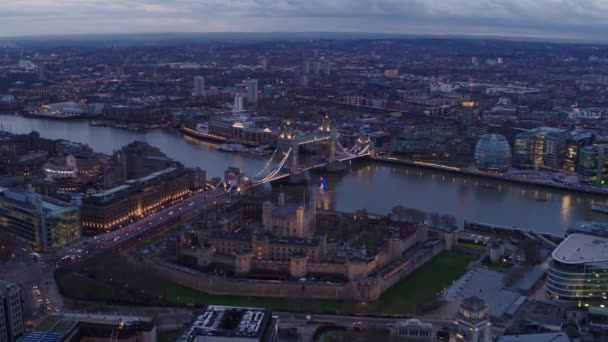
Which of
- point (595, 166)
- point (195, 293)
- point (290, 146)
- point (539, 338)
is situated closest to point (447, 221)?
point (195, 293)

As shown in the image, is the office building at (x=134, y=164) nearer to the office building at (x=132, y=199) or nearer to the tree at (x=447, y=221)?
the office building at (x=132, y=199)

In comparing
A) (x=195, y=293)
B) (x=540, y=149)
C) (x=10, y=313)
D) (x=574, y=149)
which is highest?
(x=574, y=149)

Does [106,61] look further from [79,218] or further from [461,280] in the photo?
[461,280]

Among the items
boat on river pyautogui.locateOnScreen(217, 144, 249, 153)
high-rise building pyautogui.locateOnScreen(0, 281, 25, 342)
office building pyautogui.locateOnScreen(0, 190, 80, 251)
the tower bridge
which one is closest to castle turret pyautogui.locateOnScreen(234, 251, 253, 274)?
high-rise building pyautogui.locateOnScreen(0, 281, 25, 342)

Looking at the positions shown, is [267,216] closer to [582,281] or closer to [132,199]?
[132,199]

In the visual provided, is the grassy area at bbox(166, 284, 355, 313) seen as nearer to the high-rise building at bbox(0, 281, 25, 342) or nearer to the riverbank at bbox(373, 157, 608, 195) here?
the high-rise building at bbox(0, 281, 25, 342)

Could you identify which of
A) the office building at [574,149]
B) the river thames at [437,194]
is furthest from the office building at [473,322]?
the office building at [574,149]
